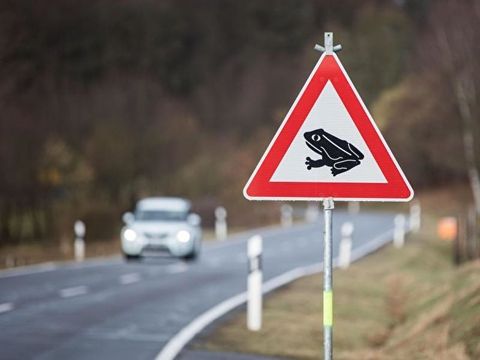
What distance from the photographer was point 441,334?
1109 centimetres

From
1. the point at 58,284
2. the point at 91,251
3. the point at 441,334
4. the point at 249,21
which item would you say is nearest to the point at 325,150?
the point at 441,334

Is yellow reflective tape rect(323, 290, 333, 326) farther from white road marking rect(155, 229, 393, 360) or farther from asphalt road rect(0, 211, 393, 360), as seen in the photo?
asphalt road rect(0, 211, 393, 360)

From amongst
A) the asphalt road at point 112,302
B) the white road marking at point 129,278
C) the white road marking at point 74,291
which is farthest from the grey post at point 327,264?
the white road marking at point 129,278

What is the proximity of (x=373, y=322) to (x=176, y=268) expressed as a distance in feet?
40.3

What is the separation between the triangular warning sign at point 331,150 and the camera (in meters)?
6.85

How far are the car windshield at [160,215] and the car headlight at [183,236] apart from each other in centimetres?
76

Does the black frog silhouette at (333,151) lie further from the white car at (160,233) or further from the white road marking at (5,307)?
the white car at (160,233)

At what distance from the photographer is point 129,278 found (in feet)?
73.9

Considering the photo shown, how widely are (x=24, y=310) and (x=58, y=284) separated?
5242mm

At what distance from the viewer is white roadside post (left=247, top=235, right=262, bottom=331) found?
13328mm

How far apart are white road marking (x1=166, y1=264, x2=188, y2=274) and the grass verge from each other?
4.34m

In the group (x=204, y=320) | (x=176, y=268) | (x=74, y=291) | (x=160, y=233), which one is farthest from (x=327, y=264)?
(x=160, y=233)

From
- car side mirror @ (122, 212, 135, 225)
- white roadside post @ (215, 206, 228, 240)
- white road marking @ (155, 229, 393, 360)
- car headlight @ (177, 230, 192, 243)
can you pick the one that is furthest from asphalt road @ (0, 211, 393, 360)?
white roadside post @ (215, 206, 228, 240)

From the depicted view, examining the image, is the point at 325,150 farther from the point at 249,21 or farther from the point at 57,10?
the point at 249,21
